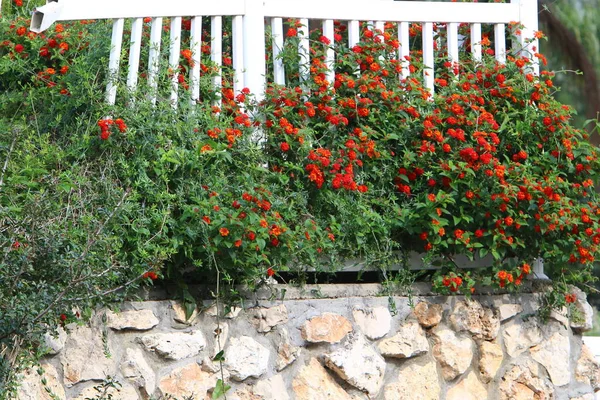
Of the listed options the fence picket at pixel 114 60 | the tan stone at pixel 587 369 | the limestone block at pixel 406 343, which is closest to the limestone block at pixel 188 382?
the limestone block at pixel 406 343

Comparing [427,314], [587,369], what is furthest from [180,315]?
[587,369]

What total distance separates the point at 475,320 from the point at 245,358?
3.80 feet

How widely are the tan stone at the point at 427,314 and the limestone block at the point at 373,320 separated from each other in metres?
0.16

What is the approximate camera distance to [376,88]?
4152 millimetres

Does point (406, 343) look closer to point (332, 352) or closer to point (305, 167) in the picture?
point (332, 352)

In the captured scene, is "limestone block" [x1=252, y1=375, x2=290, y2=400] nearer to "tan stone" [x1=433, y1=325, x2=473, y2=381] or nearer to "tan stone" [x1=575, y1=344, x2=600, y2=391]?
"tan stone" [x1=433, y1=325, x2=473, y2=381]

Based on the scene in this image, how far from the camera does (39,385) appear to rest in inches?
126

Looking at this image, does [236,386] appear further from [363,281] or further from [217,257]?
[363,281]

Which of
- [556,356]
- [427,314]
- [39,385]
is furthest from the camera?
[556,356]

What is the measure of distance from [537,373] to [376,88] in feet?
4.98

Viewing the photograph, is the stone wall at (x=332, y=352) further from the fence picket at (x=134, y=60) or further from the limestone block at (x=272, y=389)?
the fence picket at (x=134, y=60)

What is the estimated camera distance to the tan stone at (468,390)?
409 cm

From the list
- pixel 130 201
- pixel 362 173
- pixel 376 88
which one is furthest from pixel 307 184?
pixel 130 201

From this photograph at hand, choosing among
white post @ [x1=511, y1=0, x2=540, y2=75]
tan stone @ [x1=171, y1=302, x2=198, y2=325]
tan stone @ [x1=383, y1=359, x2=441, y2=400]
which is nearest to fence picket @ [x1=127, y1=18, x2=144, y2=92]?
tan stone @ [x1=171, y1=302, x2=198, y2=325]
